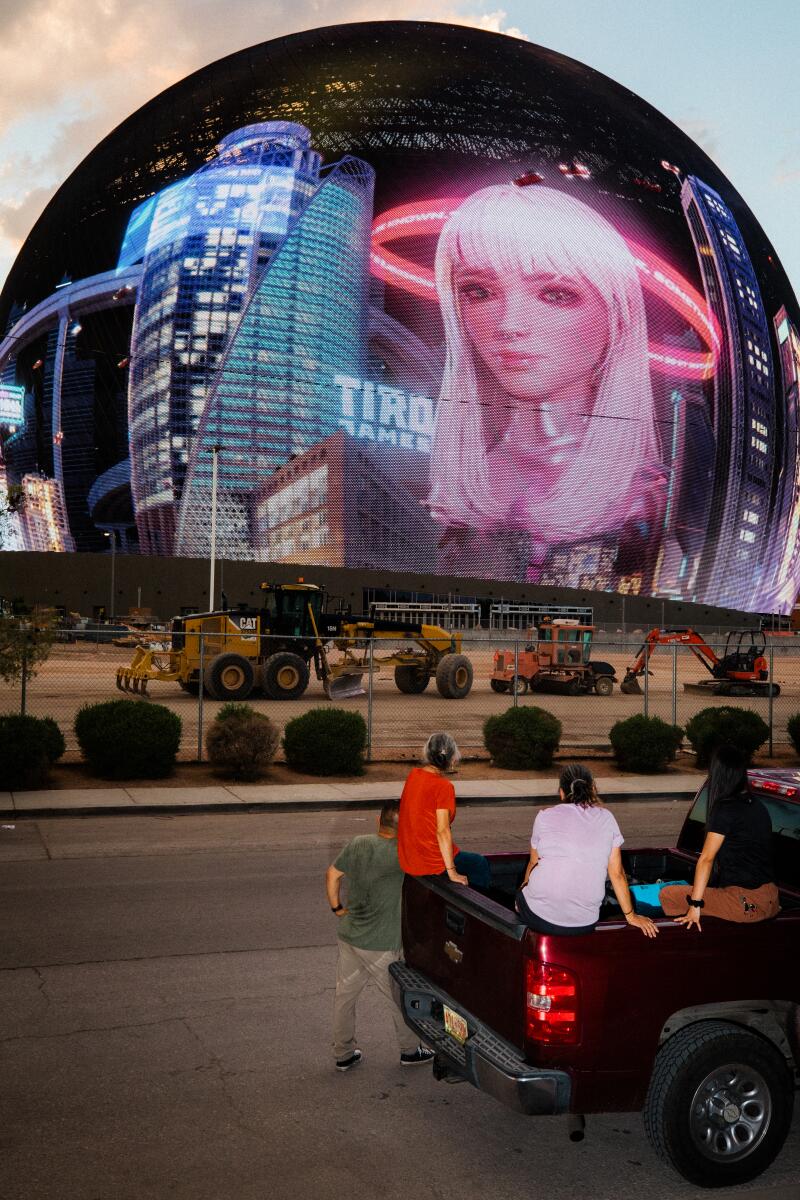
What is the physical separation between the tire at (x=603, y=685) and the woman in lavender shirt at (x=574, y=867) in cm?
3494

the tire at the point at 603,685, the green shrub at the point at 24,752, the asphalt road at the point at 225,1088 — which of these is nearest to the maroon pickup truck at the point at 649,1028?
the asphalt road at the point at 225,1088

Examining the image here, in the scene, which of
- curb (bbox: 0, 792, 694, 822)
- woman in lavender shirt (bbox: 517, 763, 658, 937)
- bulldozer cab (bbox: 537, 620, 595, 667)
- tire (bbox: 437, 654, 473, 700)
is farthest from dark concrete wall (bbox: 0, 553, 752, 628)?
woman in lavender shirt (bbox: 517, 763, 658, 937)

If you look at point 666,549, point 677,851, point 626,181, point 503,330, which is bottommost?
point 677,851

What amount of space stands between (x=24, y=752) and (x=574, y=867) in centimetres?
1338

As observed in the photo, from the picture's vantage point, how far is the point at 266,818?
15602 mm

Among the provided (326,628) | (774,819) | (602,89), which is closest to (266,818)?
(774,819)

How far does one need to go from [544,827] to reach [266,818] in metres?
10.9

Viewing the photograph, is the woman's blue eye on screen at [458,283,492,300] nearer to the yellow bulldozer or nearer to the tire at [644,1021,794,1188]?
the yellow bulldozer

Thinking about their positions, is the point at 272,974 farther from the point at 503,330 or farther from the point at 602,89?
the point at 602,89

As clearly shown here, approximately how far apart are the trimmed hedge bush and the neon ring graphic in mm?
94531

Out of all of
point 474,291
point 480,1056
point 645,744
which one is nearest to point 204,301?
point 474,291

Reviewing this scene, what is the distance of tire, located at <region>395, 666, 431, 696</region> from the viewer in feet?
119

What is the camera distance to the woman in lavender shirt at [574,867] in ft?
16.0

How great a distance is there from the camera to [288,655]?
101 ft
